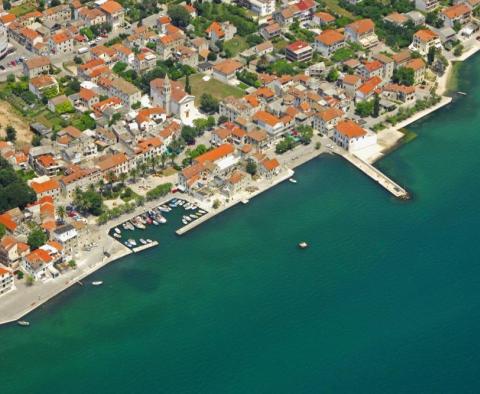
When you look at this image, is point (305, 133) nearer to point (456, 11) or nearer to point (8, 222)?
point (8, 222)

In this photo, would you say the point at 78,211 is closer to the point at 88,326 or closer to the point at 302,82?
the point at 88,326

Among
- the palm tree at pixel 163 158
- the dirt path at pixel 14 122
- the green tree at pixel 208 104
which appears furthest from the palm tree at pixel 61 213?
the green tree at pixel 208 104

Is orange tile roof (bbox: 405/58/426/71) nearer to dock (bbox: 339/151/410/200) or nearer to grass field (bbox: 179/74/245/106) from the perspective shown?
dock (bbox: 339/151/410/200)

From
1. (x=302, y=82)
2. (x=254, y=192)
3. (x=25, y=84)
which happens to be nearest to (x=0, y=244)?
(x=254, y=192)

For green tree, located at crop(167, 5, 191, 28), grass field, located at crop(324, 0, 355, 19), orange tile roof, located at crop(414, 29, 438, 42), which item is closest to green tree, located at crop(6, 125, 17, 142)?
green tree, located at crop(167, 5, 191, 28)

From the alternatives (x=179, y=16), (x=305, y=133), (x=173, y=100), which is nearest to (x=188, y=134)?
(x=173, y=100)
